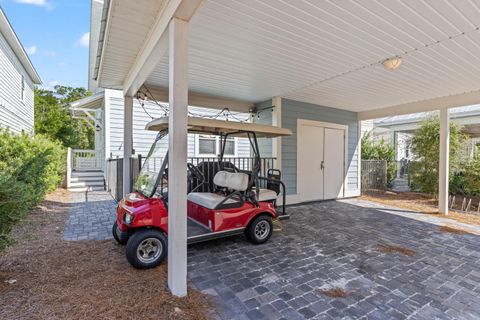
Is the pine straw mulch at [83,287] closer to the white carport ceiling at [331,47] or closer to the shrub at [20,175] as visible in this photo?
the shrub at [20,175]

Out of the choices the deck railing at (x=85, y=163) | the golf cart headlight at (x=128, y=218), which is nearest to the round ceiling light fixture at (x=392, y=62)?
the golf cart headlight at (x=128, y=218)

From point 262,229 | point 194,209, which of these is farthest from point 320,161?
point 194,209

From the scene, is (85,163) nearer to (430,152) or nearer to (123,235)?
(123,235)

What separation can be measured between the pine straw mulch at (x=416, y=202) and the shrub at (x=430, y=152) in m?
0.43

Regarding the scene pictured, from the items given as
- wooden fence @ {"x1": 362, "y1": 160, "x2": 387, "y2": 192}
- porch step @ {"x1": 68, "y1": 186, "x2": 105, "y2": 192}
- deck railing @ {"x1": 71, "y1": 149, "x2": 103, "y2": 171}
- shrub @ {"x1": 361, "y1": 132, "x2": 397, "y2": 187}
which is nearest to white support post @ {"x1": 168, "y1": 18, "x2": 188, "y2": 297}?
porch step @ {"x1": 68, "y1": 186, "x2": 105, "y2": 192}

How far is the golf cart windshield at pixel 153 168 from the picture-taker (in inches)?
135

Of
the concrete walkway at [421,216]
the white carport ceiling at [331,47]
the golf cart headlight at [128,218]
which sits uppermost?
the white carport ceiling at [331,47]

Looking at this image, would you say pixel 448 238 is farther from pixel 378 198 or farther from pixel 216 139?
pixel 216 139

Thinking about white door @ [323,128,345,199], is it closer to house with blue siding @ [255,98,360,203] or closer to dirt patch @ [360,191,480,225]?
house with blue siding @ [255,98,360,203]

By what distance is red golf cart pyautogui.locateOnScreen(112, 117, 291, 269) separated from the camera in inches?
118

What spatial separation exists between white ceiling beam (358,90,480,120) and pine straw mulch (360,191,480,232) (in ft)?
8.51

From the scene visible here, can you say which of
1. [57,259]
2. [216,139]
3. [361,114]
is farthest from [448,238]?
[216,139]

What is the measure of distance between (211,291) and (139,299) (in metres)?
0.69

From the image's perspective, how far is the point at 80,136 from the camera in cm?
1891
